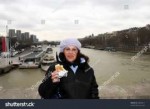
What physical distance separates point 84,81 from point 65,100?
0.09 meters

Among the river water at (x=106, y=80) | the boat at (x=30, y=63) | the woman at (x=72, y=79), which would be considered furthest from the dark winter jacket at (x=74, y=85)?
the boat at (x=30, y=63)

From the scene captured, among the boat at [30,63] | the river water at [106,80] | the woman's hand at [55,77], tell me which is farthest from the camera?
the boat at [30,63]

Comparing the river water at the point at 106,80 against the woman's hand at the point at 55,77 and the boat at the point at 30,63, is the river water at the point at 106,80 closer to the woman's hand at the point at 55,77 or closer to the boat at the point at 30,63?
the boat at the point at 30,63

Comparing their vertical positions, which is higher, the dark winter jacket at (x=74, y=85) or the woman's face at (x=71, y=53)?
the woman's face at (x=71, y=53)

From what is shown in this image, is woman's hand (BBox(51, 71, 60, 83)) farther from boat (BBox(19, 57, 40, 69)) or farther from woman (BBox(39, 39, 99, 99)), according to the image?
boat (BBox(19, 57, 40, 69))

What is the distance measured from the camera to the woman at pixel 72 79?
2.92ft

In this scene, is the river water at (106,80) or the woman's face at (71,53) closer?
the woman's face at (71,53)

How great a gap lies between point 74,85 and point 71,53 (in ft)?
0.26

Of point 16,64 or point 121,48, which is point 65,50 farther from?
point 121,48

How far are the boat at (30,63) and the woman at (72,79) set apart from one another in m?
9.73

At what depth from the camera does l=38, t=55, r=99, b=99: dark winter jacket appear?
886mm

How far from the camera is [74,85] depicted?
89cm

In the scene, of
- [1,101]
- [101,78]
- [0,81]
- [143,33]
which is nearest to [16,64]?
[0,81]

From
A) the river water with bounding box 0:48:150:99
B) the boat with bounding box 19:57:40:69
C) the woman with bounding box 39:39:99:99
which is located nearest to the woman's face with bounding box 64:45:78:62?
the woman with bounding box 39:39:99:99
